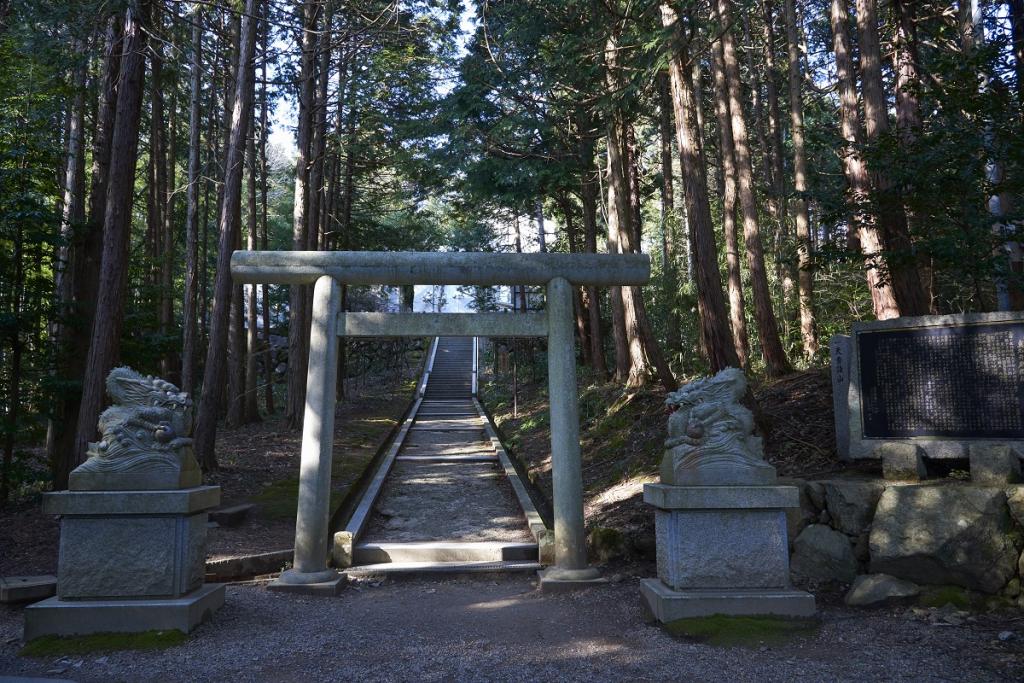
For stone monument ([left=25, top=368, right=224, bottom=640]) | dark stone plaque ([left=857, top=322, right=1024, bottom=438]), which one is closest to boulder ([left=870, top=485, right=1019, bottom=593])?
dark stone plaque ([left=857, top=322, right=1024, bottom=438])

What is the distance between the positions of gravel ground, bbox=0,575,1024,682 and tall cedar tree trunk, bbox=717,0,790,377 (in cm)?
688

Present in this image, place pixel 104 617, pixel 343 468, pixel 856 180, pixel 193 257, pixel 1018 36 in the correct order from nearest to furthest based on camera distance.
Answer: pixel 104 617
pixel 1018 36
pixel 856 180
pixel 343 468
pixel 193 257

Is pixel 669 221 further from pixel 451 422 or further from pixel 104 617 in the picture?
pixel 104 617

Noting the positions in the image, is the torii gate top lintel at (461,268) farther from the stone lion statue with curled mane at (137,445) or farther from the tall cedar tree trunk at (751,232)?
the tall cedar tree trunk at (751,232)

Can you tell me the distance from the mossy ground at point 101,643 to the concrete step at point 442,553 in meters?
2.89

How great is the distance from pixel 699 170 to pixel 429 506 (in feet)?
21.9

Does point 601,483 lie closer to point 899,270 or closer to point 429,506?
point 429,506

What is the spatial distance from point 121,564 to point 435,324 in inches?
140

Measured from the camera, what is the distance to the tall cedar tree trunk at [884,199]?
7.21 meters

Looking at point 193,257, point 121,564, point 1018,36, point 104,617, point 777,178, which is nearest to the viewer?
point 104,617

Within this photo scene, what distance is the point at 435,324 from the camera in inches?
288

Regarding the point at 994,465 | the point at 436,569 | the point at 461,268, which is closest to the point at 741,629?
the point at 994,465

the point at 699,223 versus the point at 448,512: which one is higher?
the point at 699,223

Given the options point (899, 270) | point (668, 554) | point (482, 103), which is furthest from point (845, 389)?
point (482, 103)
